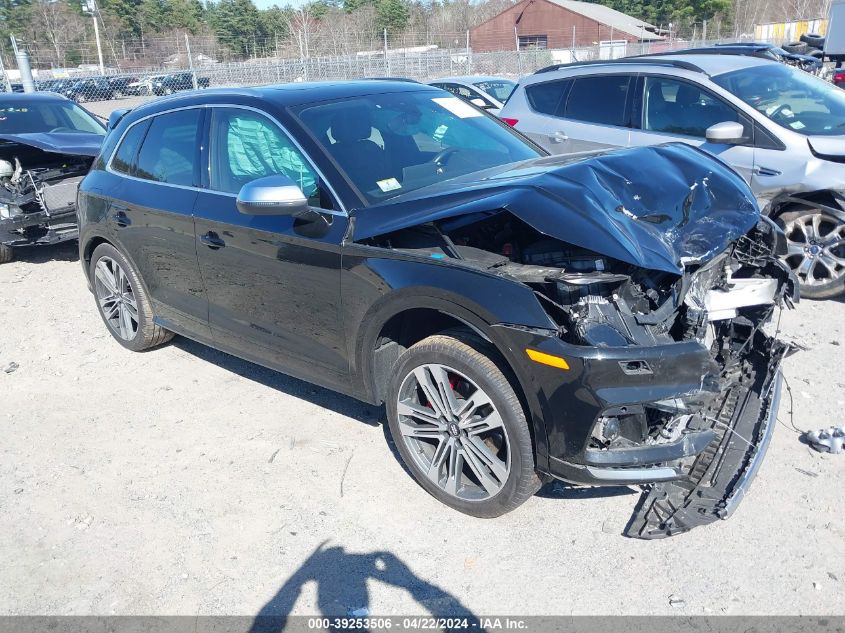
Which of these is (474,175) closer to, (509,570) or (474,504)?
(474,504)

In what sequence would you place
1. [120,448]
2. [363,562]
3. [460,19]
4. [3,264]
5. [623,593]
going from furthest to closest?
[460,19] < [3,264] < [120,448] < [363,562] < [623,593]

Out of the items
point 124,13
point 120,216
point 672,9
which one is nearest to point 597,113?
point 120,216

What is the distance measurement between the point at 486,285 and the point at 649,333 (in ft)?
2.37

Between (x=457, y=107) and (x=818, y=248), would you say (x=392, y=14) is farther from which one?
(x=457, y=107)

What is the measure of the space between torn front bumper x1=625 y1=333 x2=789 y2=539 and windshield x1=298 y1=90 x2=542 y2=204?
1815 mm

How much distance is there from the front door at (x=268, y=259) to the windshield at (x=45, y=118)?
19.7 feet

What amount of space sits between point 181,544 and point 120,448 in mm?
1148

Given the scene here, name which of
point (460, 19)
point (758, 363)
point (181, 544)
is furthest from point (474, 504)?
point (460, 19)

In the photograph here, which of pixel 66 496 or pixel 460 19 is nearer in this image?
pixel 66 496

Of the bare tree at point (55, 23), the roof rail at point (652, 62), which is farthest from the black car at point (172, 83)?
the bare tree at point (55, 23)

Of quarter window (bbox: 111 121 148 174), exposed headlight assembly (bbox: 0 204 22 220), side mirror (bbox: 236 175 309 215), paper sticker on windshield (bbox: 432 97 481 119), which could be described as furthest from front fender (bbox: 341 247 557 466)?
exposed headlight assembly (bbox: 0 204 22 220)

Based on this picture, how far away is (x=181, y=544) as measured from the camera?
11.2 ft

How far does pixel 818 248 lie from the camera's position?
5879mm

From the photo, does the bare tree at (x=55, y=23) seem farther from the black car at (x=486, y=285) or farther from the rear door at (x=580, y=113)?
the black car at (x=486, y=285)
